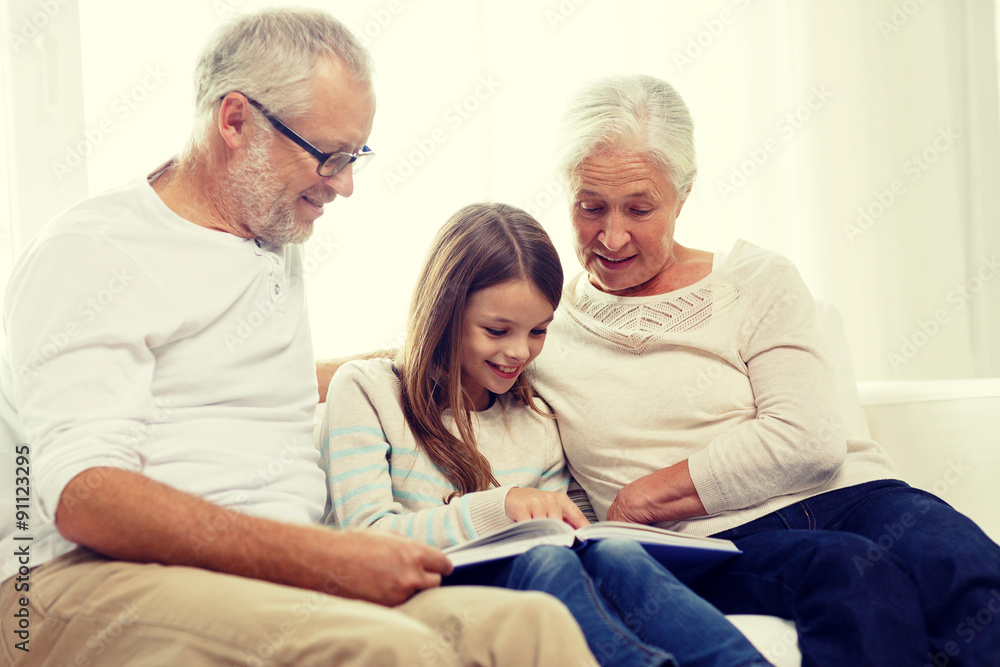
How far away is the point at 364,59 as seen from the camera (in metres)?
1.35

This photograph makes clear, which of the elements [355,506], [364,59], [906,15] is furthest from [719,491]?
[906,15]

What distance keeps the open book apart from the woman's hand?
0.20 meters

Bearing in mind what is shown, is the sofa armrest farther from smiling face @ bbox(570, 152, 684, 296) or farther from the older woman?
smiling face @ bbox(570, 152, 684, 296)

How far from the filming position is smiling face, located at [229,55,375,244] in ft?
4.24

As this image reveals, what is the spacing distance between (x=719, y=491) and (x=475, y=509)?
0.43 metres

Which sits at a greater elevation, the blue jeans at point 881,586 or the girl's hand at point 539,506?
the girl's hand at point 539,506

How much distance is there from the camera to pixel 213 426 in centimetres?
121

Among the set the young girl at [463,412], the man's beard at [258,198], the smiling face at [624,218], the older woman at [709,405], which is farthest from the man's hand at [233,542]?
the smiling face at [624,218]

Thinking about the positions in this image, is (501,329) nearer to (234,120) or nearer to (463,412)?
(463,412)

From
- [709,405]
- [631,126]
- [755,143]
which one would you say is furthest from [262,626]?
[755,143]

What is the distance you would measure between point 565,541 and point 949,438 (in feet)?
3.33

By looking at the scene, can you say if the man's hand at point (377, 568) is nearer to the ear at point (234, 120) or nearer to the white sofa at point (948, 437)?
the ear at point (234, 120)

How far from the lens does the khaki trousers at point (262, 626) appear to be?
0.83 meters

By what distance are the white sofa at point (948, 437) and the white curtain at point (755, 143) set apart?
43.5 inches
